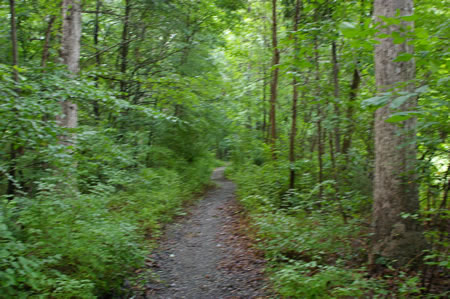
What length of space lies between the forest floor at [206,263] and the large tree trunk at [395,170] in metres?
2.14

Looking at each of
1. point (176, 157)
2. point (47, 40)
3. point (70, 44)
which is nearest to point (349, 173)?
point (70, 44)

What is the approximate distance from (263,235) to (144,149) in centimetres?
583

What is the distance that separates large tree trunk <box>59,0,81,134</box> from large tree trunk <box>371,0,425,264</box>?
6341 millimetres

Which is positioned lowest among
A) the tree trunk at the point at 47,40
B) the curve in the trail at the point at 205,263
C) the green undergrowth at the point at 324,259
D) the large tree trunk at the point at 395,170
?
the curve in the trail at the point at 205,263

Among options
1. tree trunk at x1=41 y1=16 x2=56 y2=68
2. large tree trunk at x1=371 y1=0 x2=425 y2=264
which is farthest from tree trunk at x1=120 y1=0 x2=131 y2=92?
large tree trunk at x1=371 y1=0 x2=425 y2=264

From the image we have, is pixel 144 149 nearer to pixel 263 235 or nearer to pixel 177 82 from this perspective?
pixel 177 82

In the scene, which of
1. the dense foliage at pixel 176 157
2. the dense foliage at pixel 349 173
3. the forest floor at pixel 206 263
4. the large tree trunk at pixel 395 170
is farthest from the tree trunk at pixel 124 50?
the large tree trunk at pixel 395 170

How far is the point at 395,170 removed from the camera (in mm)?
4527

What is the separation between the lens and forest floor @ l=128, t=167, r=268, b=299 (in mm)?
5246

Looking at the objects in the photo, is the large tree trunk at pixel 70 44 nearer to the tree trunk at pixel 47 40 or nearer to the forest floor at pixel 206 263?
the tree trunk at pixel 47 40

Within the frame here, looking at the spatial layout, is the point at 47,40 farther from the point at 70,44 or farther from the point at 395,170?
the point at 395,170

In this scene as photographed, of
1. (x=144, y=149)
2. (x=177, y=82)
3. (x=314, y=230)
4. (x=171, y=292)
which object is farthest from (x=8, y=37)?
(x=314, y=230)

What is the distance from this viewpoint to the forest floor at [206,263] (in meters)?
5.25

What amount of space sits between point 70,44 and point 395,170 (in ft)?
23.6
